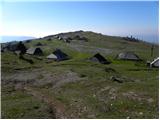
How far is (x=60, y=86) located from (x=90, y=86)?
4596 mm

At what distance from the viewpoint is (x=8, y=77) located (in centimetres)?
5028

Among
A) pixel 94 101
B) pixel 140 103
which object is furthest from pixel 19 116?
pixel 140 103

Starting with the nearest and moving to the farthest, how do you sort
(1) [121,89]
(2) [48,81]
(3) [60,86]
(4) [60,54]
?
(1) [121,89], (3) [60,86], (2) [48,81], (4) [60,54]

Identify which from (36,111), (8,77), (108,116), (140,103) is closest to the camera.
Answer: (108,116)

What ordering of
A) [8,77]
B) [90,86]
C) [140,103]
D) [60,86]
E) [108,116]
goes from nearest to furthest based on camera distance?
[108,116] → [140,103] → [90,86] → [60,86] → [8,77]

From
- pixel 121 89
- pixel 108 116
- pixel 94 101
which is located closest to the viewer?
pixel 108 116

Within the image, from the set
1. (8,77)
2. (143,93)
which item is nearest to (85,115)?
(143,93)

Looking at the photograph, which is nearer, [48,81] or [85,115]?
[85,115]

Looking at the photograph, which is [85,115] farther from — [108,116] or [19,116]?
[19,116]

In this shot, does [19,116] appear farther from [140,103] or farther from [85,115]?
[140,103]

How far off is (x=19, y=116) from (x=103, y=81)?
1780cm

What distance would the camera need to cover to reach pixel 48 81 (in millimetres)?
43844

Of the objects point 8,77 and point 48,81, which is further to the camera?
point 8,77

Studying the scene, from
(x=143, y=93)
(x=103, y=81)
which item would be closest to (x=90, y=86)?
(x=103, y=81)
